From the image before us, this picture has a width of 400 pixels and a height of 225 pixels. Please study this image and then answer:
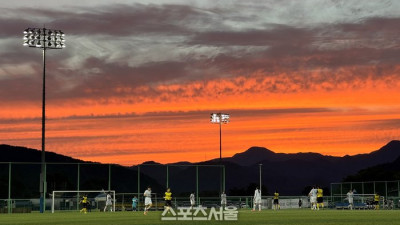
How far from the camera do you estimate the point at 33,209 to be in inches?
2586

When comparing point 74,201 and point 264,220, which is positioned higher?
point 74,201

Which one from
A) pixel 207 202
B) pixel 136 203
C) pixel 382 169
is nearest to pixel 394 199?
pixel 207 202

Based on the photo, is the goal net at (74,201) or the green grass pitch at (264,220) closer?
the green grass pitch at (264,220)

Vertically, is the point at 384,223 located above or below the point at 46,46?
below

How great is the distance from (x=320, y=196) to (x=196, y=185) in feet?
59.6

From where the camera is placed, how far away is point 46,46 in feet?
201

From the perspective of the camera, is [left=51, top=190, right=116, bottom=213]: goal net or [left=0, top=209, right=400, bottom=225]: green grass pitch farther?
[left=51, top=190, right=116, bottom=213]: goal net

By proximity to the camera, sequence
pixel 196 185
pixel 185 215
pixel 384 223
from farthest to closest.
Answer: pixel 196 185 < pixel 185 215 < pixel 384 223

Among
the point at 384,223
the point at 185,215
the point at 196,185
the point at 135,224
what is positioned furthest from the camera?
the point at 196,185

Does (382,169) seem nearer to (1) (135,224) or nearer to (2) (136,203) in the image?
(2) (136,203)

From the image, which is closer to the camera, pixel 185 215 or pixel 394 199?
pixel 185 215

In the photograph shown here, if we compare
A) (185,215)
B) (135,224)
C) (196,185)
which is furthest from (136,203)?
(135,224)

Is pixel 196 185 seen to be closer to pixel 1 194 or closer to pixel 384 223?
pixel 384 223

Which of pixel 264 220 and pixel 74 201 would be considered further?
pixel 74 201
